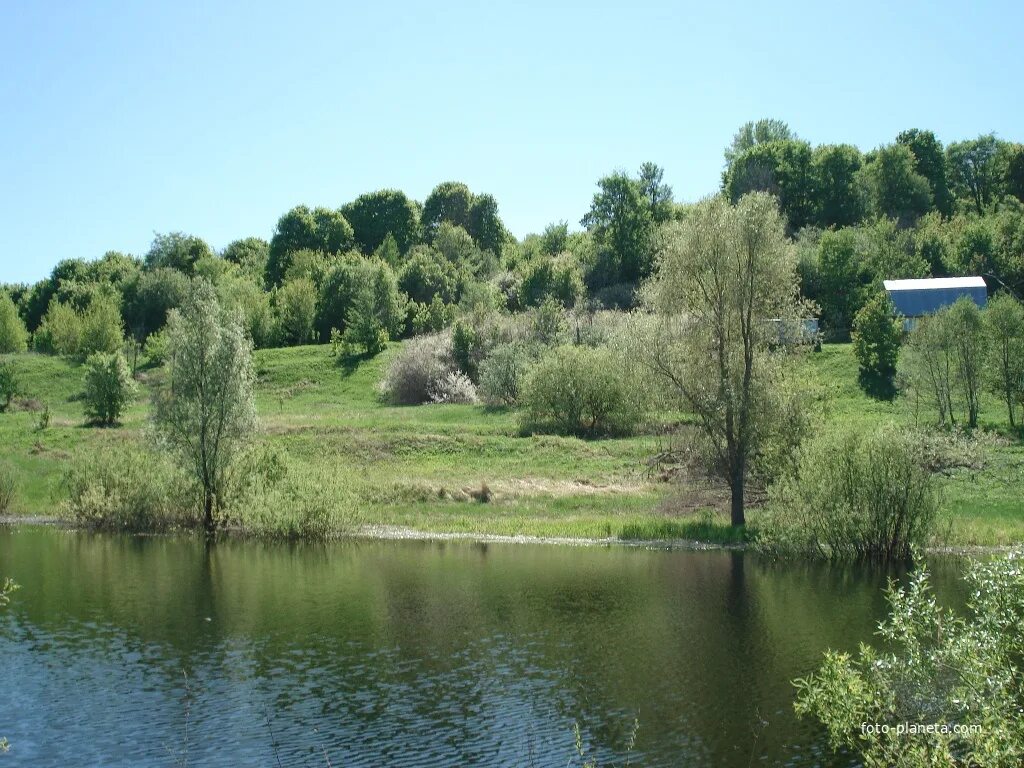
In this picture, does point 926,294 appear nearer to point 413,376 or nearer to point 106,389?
point 413,376

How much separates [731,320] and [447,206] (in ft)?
343

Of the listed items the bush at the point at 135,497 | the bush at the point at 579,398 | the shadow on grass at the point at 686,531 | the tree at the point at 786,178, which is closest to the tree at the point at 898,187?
the tree at the point at 786,178

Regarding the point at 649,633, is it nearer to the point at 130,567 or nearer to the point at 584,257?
the point at 130,567

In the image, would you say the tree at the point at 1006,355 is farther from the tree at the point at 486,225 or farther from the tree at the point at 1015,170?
the tree at the point at 486,225

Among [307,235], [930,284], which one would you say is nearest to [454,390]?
[930,284]

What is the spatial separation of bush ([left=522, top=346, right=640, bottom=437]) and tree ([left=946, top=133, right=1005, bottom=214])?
8986 cm

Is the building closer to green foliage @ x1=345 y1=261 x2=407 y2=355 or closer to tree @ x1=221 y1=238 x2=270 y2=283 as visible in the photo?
green foliage @ x1=345 y1=261 x2=407 y2=355

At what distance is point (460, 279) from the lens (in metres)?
119

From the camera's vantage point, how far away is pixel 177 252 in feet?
417

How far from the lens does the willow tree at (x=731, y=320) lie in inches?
1768

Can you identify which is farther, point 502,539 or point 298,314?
point 298,314

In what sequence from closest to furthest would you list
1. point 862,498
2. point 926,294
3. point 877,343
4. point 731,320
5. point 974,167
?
point 862,498 < point 731,320 < point 877,343 < point 926,294 < point 974,167

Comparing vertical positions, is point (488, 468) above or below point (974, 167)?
below

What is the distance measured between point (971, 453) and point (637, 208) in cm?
6911
